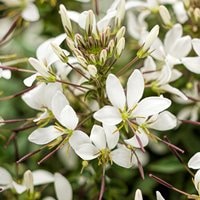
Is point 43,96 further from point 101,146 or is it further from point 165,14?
point 165,14

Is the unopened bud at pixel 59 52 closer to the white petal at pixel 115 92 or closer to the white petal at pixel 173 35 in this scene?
the white petal at pixel 115 92

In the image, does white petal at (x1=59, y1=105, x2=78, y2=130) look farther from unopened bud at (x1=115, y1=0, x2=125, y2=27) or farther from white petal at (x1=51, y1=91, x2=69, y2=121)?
unopened bud at (x1=115, y1=0, x2=125, y2=27)

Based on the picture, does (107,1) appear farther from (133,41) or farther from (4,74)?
(4,74)

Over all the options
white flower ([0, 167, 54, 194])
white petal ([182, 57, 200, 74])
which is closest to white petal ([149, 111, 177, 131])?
white petal ([182, 57, 200, 74])

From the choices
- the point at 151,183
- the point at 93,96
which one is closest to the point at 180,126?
the point at 151,183

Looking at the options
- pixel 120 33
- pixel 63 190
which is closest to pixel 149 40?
pixel 120 33

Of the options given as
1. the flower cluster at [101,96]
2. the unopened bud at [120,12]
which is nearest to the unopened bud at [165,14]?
the flower cluster at [101,96]
